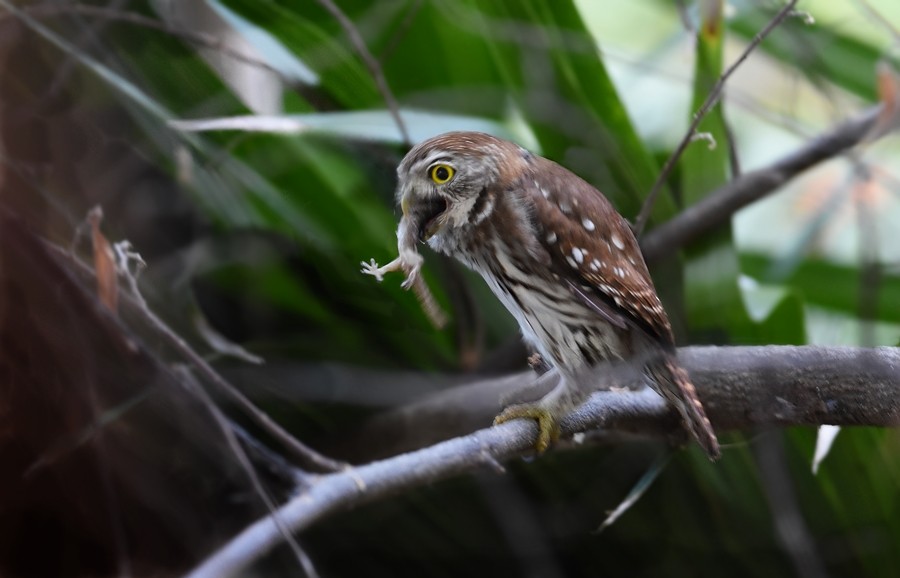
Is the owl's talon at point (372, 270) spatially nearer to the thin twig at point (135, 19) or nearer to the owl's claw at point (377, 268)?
the owl's claw at point (377, 268)

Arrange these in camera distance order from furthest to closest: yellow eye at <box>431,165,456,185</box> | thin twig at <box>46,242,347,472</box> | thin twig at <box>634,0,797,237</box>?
thin twig at <box>46,242,347,472</box> < thin twig at <box>634,0,797,237</box> < yellow eye at <box>431,165,456,185</box>

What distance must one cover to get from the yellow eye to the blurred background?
0.15 metres

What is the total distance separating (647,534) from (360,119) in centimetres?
47

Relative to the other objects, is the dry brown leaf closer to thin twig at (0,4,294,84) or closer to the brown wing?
thin twig at (0,4,294,84)

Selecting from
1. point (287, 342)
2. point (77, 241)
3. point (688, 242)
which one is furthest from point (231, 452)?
point (688, 242)

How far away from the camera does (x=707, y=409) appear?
540 millimetres

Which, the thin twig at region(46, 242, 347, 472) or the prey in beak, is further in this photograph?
the thin twig at region(46, 242, 347, 472)

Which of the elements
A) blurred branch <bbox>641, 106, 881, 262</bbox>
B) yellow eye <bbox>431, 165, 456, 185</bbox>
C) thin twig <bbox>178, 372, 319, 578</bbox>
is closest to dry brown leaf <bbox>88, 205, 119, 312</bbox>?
thin twig <bbox>178, 372, 319, 578</bbox>

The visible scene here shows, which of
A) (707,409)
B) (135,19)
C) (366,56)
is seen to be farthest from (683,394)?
(135,19)

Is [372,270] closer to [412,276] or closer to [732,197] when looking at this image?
[412,276]

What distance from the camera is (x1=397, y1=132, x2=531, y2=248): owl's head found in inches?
18.0

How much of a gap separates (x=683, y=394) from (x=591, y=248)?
111mm

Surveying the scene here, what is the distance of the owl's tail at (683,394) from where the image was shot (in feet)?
1.64

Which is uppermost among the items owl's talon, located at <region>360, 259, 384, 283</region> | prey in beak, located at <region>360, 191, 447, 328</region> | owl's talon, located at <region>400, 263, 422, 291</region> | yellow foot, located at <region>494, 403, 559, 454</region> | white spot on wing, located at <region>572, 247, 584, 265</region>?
prey in beak, located at <region>360, 191, 447, 328</region>
